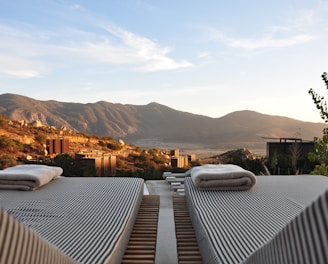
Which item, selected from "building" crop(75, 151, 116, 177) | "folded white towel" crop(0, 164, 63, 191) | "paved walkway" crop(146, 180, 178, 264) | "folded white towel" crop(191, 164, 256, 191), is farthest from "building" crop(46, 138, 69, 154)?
"folded white towel" crop(191, 164, 256, 191)

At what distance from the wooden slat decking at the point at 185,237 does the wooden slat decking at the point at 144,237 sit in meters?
0.17

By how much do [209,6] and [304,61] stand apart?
3.25 metres

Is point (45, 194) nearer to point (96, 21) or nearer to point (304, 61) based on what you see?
point (304, 61)

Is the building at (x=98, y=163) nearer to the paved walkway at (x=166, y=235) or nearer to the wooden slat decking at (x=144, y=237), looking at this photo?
the paved walkway at (x=166, y=235)

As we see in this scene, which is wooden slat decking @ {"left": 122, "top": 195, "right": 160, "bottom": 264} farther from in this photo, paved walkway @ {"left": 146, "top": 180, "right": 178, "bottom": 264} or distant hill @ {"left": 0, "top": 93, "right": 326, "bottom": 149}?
distant hill @ {"left": 0, "top": 93, "right": 326, "bottom": 149}

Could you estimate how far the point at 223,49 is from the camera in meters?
11.7

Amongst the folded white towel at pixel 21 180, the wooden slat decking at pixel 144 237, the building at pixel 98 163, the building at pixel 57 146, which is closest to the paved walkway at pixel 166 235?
the wooden slat decking at pixel 144 237

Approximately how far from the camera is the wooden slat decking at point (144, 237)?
234 centimetres

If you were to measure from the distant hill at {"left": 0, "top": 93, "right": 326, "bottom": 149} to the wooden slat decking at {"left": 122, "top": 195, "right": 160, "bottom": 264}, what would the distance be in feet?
79.8

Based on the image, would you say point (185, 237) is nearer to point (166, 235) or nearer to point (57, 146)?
point (166, 235)

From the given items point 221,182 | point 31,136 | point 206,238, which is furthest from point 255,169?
point 31,136

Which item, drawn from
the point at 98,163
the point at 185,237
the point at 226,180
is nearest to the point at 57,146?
the point at 98,163

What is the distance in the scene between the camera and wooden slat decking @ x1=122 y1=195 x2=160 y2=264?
2342mm

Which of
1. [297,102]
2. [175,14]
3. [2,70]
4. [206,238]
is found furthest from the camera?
[2,70]
